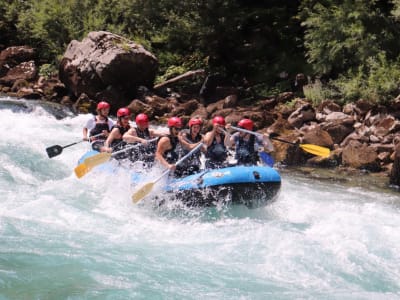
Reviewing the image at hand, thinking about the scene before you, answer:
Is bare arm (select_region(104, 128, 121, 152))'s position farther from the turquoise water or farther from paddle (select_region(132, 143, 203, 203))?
paddle (select_region(132, 143, 203, 203))

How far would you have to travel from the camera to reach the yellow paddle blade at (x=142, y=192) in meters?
7.12

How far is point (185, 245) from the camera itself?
239 inches

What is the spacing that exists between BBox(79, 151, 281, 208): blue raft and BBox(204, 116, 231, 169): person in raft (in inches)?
18.6

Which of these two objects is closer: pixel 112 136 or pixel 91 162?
pixel 91 162

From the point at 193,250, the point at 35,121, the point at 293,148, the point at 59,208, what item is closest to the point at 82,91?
the point at 35,121

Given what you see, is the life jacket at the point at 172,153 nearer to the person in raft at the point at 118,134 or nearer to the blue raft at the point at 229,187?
the blue raft at the point at 229,187

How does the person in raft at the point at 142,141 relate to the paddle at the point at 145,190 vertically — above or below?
above

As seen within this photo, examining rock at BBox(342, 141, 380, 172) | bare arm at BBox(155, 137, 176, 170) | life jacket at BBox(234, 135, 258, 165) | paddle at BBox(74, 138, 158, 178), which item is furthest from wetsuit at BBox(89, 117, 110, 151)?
rock at BBox(342, 141, 380, 172)

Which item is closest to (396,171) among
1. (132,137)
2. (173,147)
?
(173,147)

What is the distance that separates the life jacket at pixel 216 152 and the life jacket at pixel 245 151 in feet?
0.69

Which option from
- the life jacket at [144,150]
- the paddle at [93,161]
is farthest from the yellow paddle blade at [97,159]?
the life jacket at [144,150]

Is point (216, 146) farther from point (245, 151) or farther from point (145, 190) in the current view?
point (145, 190)

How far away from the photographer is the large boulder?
15.5 m

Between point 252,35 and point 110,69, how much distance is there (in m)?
4.72
